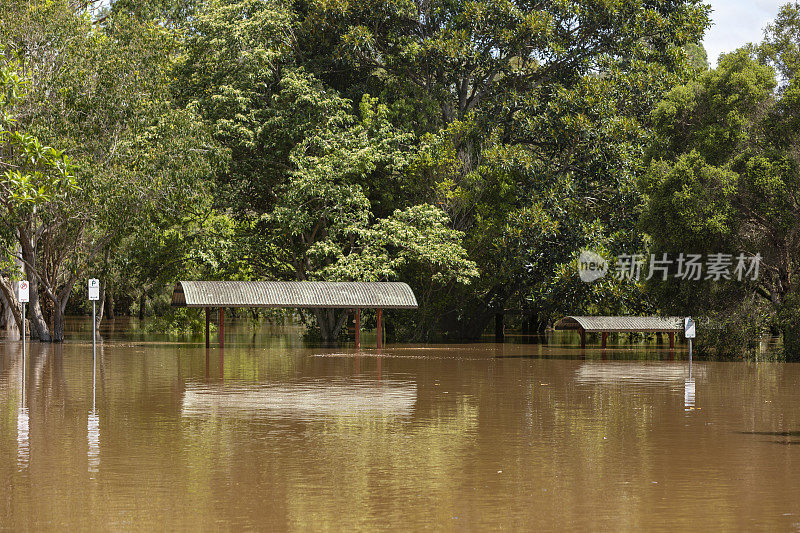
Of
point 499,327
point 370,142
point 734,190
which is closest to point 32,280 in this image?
point 370,142

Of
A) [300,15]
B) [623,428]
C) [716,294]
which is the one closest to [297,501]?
[623,428]

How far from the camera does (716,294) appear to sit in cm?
3391

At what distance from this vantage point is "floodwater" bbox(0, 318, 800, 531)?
8.88 m

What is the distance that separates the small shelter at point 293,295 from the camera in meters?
38.1

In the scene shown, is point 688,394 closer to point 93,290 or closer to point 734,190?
point 734,190

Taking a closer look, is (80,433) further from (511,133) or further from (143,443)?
(511,133)

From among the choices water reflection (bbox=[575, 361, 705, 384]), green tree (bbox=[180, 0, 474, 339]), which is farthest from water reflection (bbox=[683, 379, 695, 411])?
green tree (bbox=[180, 0, 474, 339])

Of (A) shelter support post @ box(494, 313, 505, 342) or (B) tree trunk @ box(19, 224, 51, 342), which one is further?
(A) shelter support post @ box(494, 313, 505, 342)

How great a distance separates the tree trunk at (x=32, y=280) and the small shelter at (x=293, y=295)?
645 cm

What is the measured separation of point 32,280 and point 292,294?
38.0 ft

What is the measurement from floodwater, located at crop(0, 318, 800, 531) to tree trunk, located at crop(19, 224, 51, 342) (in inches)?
723

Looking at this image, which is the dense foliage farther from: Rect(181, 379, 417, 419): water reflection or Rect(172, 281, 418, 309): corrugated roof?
Rect(181, 379, 417, 419): water reflection

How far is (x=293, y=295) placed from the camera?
39.1 metres
